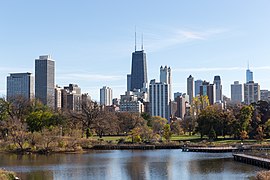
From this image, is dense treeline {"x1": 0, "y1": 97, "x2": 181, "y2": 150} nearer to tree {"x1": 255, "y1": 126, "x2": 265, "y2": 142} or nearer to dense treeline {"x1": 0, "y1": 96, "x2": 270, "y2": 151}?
dense treeline {"x1": 0, "y1": 96, "x2": 270, "y2": 151}

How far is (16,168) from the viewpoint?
154 feet

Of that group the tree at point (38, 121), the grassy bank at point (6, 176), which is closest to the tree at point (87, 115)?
the tree at point (38, 121)

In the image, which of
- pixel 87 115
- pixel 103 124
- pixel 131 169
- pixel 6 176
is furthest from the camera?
pixel 87 115

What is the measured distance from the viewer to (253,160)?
51438mm

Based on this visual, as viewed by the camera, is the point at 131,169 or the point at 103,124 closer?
the point at 131,169

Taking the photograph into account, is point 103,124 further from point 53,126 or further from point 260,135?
point 260,135

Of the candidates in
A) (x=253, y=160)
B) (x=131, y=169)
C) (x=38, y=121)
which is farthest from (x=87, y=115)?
(x=131, y=169)

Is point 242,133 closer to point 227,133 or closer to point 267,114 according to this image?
point 227,133

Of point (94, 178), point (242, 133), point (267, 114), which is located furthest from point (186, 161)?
point (267, 114)

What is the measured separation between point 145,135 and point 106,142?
Result: 284 inches

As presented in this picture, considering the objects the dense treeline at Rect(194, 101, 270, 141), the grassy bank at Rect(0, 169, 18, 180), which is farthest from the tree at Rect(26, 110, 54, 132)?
the grassy bank at Rect(0, 169, 18, 180)

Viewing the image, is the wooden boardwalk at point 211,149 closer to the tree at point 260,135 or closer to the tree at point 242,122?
the tree at point 260,135

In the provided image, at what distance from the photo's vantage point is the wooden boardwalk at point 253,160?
47.9 metres

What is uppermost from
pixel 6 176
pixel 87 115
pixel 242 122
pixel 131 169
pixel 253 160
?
pixel 87 115
